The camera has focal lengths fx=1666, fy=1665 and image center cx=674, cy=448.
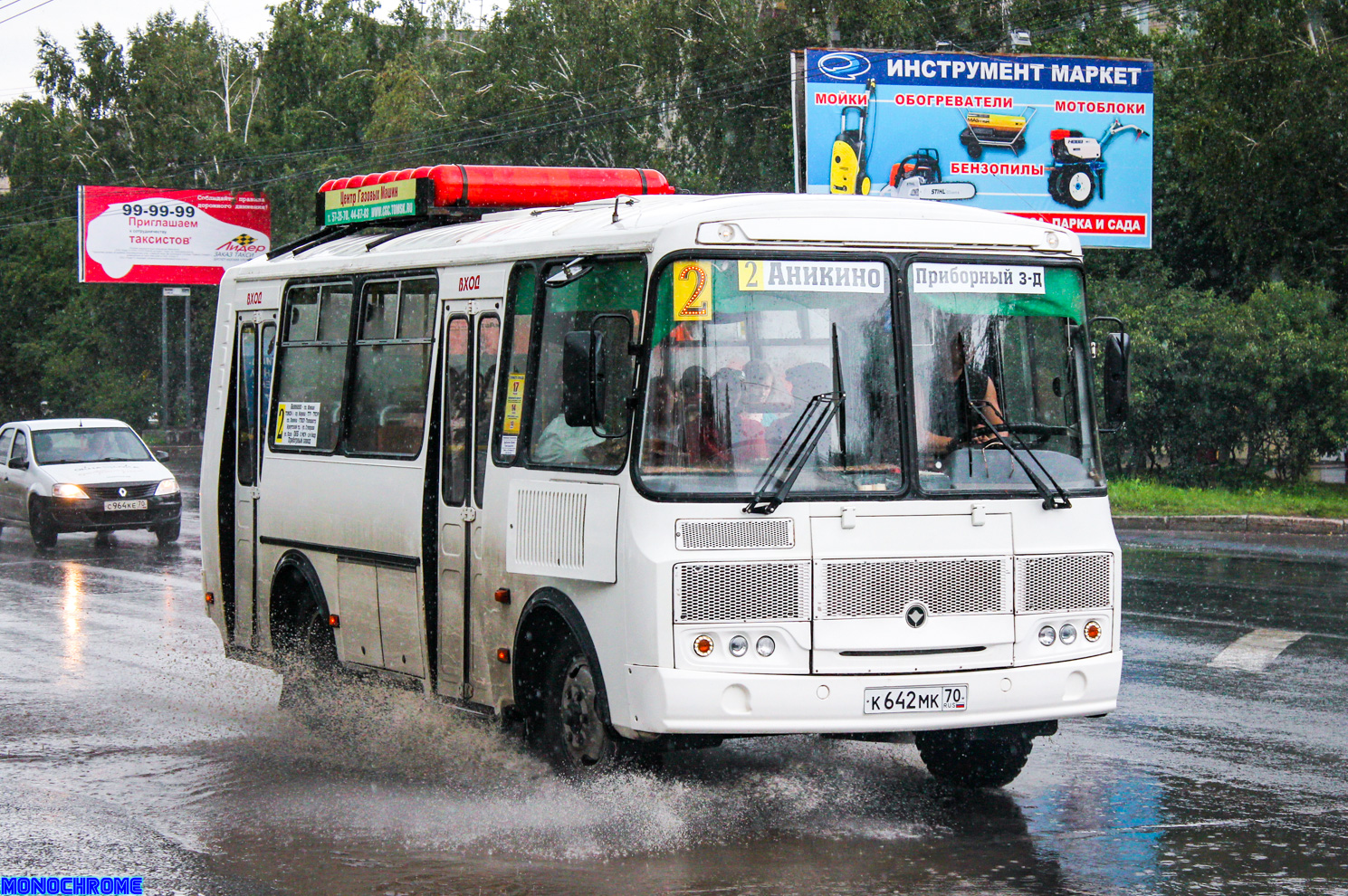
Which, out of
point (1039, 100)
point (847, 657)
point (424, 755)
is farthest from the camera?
point (1039, 100)

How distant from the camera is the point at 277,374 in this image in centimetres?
1001

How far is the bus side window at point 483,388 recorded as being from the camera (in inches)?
311

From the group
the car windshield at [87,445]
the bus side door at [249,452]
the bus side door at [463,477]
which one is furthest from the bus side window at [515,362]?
the car windshield at [87,445]

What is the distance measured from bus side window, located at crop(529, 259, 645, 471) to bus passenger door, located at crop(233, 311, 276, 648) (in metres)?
3.13

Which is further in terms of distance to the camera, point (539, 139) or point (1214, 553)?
point (539, 139)

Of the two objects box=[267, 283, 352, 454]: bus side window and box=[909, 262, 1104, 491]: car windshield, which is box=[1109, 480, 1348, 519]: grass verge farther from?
box=[909, 262, 1104, 491]: car windshield

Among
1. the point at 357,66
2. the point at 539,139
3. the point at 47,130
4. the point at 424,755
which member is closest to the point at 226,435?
the point at 424,755

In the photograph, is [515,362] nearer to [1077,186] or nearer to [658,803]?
[658,803]

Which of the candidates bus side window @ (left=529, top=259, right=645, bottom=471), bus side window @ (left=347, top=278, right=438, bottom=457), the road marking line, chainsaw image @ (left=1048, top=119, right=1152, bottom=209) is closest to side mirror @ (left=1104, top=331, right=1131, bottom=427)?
bus side window @ (left=529, top=259, right=645, bottom=471)

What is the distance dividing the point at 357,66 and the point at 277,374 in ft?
172

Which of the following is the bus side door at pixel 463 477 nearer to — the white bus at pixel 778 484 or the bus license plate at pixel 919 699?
the white bus at pixel 778 484

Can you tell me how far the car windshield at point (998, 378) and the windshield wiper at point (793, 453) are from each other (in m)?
0.42

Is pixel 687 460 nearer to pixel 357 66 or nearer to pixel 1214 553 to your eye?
pixel 1214 553

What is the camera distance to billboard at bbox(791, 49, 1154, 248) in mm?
27188
